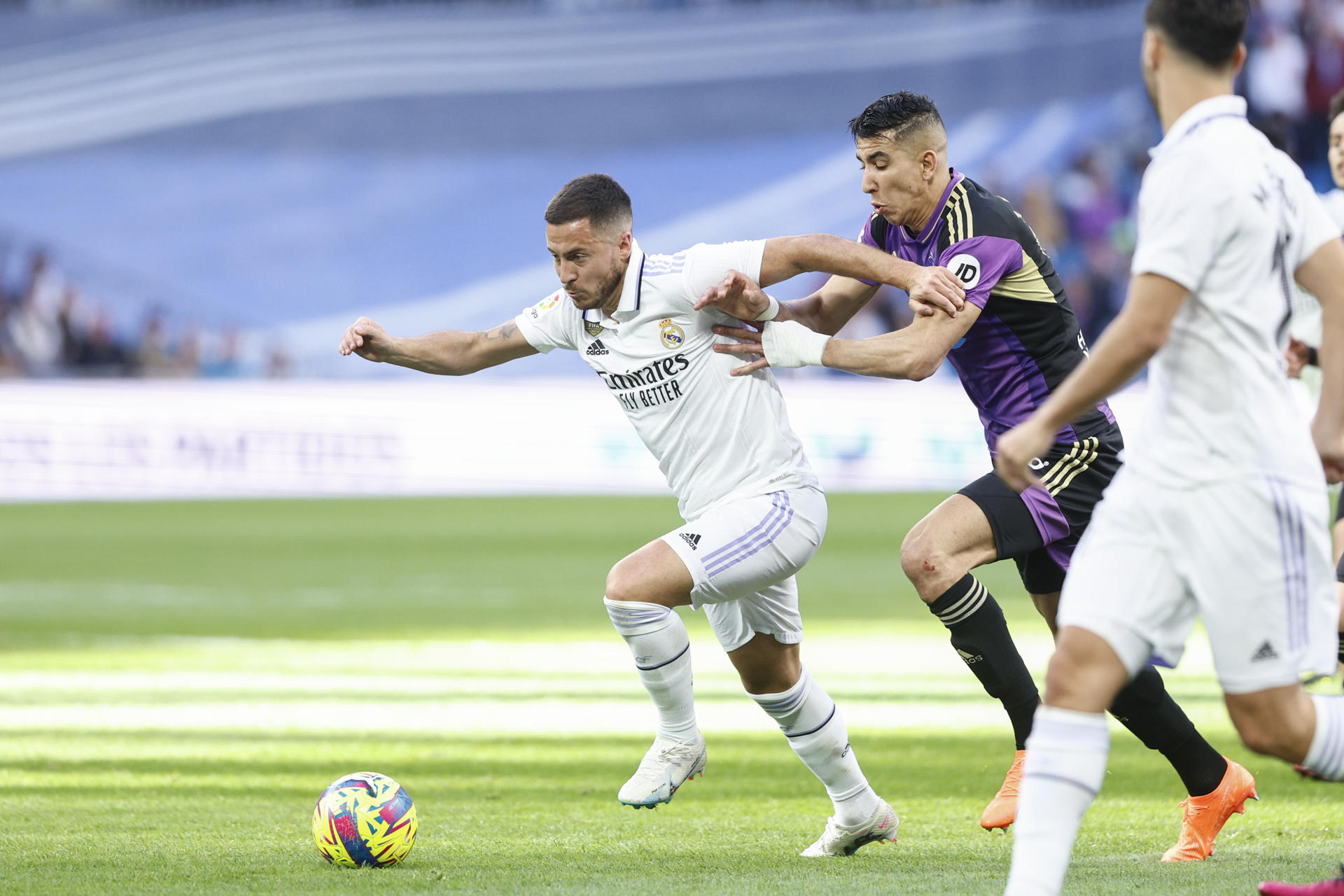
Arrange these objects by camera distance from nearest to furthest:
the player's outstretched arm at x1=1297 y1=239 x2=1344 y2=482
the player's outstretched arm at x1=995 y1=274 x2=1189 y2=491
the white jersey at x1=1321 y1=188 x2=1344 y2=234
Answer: the player's outstretched arm at x1=995 y1=274 x2=1189 y2=491
the player's outstretched arm at x1=1297 y1=239 x2=1344 y2=482
the white jersey at x1=1321 y1=188 x2=1344 y2=234

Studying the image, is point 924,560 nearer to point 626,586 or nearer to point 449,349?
point 626,586

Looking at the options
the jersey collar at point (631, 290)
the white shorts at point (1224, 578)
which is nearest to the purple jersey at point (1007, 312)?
the jersey collar at point (631, 290)

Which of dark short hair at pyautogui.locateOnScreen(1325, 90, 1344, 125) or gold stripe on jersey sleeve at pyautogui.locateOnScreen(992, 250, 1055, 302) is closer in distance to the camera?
gold stripe on jersey sleeve at pyautogui.locateOnScreen(992, 250, 1055, 302)

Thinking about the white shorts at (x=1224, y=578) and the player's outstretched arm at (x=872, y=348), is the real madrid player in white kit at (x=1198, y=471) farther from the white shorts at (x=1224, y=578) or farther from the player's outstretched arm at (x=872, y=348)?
the player's outstretched arm at (x=872, y=348)

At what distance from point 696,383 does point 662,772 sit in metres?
1.28

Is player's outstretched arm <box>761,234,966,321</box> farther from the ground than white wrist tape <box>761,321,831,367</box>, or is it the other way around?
player's outstretched arm <box>761,234,966,321</box>

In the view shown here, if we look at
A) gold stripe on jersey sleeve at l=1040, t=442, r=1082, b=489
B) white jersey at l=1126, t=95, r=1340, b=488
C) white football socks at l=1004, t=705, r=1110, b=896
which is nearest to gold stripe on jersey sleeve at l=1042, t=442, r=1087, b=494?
gold stripe on jersey sleeve at l=1040, t=442, r=1082, b=489

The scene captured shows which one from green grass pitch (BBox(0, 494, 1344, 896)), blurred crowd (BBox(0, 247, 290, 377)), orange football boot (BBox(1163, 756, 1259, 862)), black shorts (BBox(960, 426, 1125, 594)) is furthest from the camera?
blurred crowd (BBox(0, 247, 290, 377))

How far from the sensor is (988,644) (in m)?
5.22

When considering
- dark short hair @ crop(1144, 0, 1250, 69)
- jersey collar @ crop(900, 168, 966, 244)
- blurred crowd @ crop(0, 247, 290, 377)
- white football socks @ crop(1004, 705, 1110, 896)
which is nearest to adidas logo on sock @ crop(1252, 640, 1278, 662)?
white football socks @ crop(1004, 705, 1110, 896)

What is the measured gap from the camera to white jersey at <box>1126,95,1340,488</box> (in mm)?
3381

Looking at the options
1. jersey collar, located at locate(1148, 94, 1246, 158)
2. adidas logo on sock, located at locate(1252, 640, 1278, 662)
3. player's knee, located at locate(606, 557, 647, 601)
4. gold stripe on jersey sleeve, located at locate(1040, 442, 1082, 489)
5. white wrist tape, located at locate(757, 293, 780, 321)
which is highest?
jersey collar, located at locate(1148, 94, 1246, 158)

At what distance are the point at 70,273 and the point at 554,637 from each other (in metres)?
23.7

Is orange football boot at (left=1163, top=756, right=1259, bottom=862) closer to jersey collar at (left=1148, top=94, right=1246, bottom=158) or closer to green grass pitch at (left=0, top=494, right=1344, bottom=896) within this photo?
green grass pitch at (left=0, top=494, right=1344, bottom=896)
